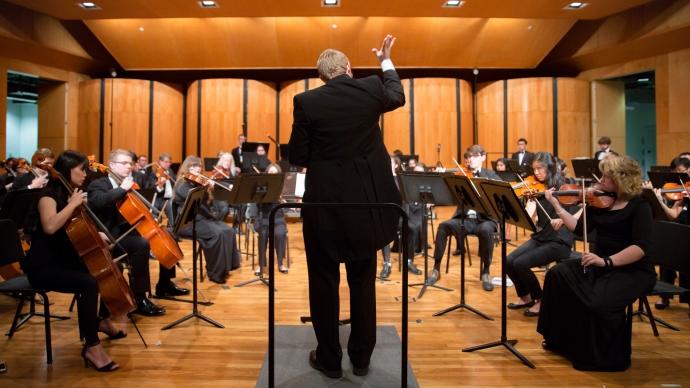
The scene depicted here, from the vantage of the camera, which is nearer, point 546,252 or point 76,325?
point 76,325

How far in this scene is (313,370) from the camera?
2.63 m

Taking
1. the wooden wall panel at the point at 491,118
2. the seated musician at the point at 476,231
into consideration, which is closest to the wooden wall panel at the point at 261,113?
the wooden wall panel at the point at 491,118

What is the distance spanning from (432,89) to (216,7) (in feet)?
17.1

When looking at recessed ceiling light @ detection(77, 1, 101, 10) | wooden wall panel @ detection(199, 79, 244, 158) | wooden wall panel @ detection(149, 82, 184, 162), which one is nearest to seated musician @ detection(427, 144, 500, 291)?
wooden wall panel @ detection(199, 79, 244, 158)

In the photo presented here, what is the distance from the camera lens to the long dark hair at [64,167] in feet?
9.43

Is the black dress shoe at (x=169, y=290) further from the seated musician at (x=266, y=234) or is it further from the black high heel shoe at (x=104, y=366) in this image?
the black high heel shoe at (x=104, y=366)

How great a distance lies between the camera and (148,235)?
3703 millimetres

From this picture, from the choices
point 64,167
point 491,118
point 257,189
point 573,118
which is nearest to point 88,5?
point 257,189

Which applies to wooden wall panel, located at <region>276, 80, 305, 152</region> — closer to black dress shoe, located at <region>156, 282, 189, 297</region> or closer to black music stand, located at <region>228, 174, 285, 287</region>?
black music stand, located at <region>228, 174, 285, 287</region>

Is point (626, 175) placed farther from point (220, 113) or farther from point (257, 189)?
point (220, 113)

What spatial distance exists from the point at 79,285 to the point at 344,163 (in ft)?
5.84

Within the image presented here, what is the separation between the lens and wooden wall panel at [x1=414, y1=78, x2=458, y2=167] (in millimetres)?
11752

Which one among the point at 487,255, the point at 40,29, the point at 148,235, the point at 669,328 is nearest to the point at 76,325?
the point at 148,235

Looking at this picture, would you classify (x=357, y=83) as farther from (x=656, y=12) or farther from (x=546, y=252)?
(x=656, y=12)
